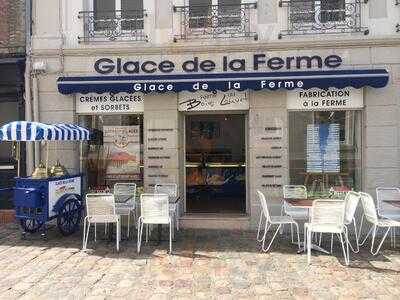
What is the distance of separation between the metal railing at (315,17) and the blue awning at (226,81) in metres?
1.03

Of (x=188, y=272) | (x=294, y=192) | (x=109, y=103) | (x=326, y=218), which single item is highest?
(x=109, y=103)

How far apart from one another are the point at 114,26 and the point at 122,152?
2.65 meters

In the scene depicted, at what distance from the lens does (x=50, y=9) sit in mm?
10102

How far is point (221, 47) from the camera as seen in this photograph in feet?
31.9

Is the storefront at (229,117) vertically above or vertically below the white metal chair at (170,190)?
above

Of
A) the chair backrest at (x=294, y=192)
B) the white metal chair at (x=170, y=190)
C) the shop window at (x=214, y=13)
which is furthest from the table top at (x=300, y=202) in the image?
the shop window at (x=214, y=13)

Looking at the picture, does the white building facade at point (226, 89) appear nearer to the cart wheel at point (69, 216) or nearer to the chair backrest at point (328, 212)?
the cart wheel at point (69, 216)

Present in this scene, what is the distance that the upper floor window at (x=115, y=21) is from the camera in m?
10.1

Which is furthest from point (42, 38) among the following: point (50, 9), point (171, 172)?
point (171, 172)

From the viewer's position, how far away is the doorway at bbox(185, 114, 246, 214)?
34.2 ft

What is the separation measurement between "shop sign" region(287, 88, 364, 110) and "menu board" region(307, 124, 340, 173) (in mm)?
427

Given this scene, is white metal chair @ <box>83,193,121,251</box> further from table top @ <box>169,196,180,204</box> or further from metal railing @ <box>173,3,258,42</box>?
metal railing @ <box>173,3,258,42</box>

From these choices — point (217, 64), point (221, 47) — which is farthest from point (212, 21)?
point (217, 64)

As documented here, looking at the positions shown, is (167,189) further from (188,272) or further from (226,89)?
(188,272)
